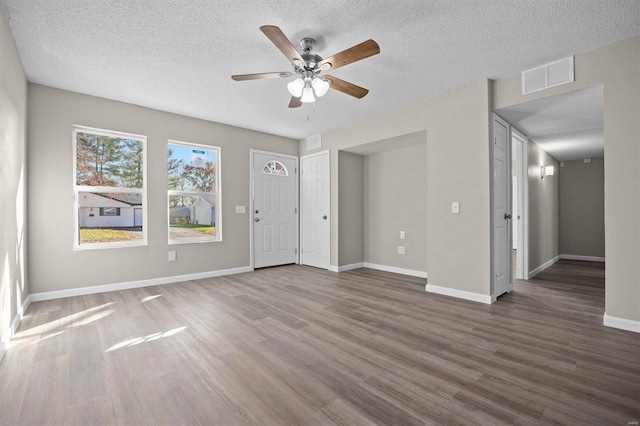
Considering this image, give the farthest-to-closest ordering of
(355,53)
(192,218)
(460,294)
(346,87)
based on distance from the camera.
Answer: (192,218) → (460,294) → (346,87) → (355,53)

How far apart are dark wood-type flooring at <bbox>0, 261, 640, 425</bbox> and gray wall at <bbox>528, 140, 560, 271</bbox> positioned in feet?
5.31

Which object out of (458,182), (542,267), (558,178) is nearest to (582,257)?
(558,178)

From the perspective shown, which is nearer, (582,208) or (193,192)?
(193,192)

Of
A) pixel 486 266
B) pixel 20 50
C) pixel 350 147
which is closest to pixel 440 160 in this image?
pixel 486 266

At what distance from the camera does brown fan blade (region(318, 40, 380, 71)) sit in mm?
2186

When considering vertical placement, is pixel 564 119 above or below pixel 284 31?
below

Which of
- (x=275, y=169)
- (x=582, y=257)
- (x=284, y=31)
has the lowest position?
(x=582, y=257)

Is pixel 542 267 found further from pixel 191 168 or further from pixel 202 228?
pixel 191 168

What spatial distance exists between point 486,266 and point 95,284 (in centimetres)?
488

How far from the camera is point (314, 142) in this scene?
5871 millimetres

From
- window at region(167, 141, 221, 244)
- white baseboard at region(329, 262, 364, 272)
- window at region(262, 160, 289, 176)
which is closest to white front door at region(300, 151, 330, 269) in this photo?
white baseboard at region(329, 262, 364, 272)

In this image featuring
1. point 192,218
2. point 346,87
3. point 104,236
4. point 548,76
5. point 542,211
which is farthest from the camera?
point 542,211

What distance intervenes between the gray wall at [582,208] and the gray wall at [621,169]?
16.4 ft

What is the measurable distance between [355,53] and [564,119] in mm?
3276
